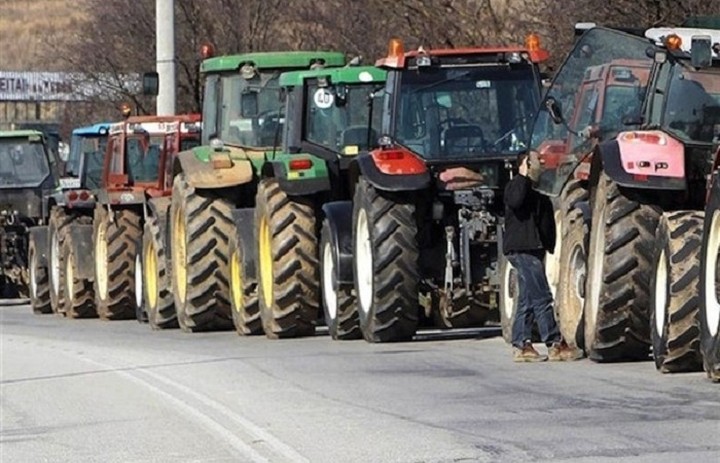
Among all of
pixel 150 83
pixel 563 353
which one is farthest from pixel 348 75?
pixel 150 83

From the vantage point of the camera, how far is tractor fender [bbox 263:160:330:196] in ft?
69.3

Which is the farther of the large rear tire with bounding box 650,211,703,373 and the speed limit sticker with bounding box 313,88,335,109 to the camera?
the speed limit sticker with bounding box 313,88,335,109

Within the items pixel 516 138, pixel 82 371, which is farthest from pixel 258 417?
pixel 516 138

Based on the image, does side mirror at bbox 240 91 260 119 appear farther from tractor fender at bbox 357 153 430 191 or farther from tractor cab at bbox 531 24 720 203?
tractor cab at bbox 531 24 720 203

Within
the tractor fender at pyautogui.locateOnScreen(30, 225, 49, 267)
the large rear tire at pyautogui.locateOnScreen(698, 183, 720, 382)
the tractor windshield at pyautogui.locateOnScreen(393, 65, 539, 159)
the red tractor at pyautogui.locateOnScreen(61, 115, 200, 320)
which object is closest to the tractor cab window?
the red tractor at pyautogui.locateOnScreen(61, 115, 200, 320)

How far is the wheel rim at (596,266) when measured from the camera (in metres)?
15.9

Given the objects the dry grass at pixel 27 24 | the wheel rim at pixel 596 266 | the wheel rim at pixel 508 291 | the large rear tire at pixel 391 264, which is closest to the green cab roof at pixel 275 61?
the large rear tire at pixel 391 264

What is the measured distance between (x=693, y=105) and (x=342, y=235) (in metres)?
5.57

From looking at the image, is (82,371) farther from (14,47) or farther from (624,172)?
(14,47)

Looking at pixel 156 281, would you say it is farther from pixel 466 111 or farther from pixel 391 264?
pixel 391 264

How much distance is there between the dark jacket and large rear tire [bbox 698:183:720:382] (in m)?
2.86

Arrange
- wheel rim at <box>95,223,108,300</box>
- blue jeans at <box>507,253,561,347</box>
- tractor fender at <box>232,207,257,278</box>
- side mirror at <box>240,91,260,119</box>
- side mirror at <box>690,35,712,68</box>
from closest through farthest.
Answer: side mirror at <box>690,35,712,68</box> → blue jeans at <box>507,253,561,347</box> → tractor fender at <box>232,207,257,278</box> → side mirror at <box>240,91,260,119</box> → wheel rim at <box>95,223,108,300</box>

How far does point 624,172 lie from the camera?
50.4ft

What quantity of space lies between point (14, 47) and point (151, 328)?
104 m
